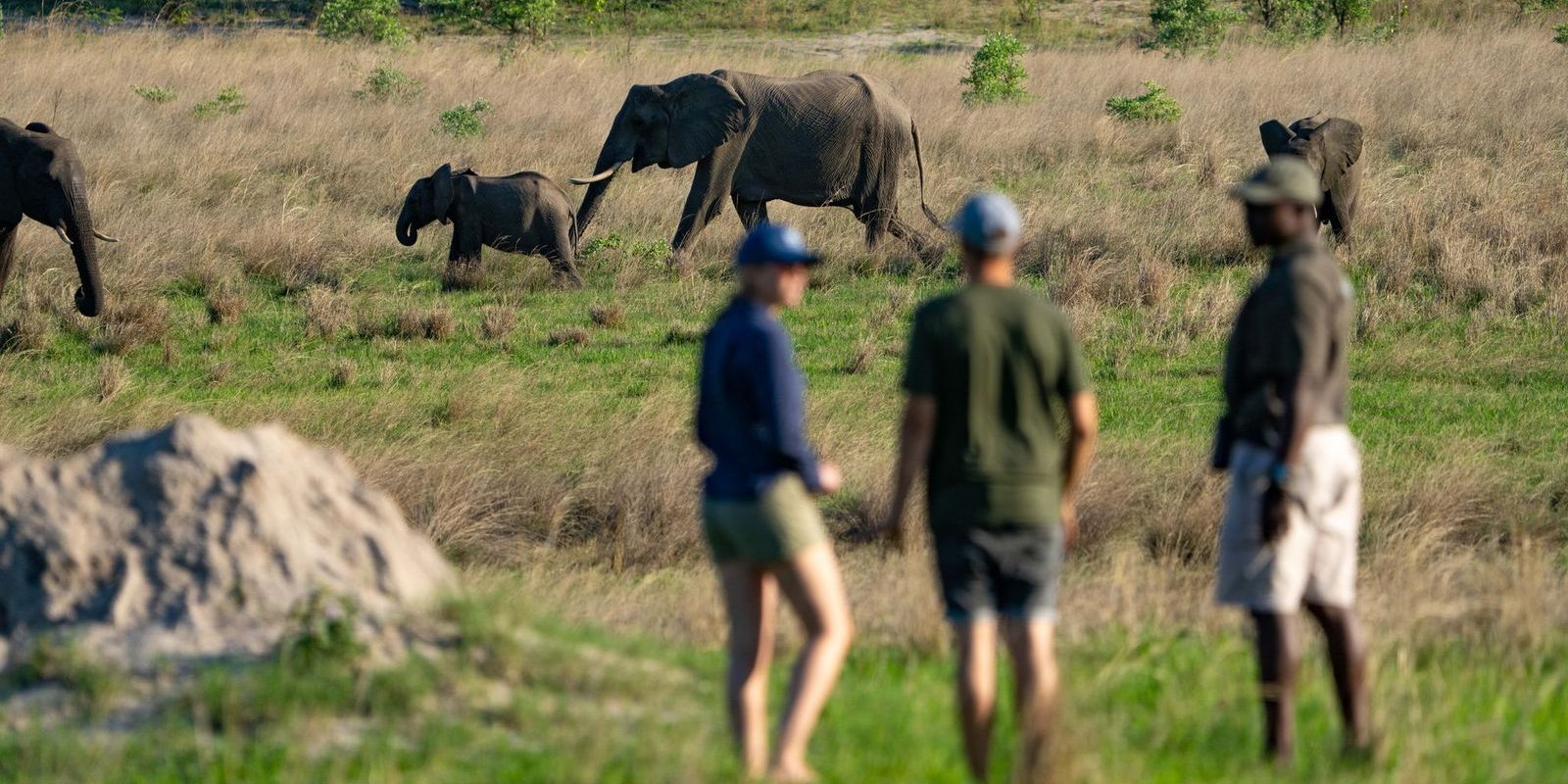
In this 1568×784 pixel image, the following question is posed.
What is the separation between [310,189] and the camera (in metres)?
18.8

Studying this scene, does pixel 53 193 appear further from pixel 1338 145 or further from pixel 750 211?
pixel 1338 145

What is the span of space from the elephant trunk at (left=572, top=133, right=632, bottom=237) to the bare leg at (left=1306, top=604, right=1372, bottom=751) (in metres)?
11.7

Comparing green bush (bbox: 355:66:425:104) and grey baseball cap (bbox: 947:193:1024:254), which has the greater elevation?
grey baseball cap (bbox: 947:193:1024:254)

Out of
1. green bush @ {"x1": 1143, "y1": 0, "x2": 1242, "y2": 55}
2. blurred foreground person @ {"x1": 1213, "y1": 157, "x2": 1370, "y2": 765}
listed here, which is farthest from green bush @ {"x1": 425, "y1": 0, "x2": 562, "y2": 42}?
blurred foreground person @ {"x1": 1213, "y1": 157, "x2": 1370, "y2": 765}

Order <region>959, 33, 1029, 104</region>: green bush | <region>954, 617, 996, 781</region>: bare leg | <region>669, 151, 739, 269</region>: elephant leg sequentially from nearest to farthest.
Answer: <region>954, 617, 996, 781</region>: bare leg < <region>669, 151, 739, 269</region>: elephant leg < <region>959, 33, 1029, 104</region>: green bush

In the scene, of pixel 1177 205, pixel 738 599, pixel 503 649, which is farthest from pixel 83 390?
pixel 1177 205

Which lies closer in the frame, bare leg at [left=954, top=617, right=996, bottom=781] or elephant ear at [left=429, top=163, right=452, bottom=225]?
bare leg at [left=954, top=617, right=996, bottom=781]

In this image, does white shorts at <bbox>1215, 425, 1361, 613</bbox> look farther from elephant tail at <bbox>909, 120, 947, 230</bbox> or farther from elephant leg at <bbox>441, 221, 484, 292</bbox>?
elephant tail at <bbox>909, 120, 947, 230</bbox>

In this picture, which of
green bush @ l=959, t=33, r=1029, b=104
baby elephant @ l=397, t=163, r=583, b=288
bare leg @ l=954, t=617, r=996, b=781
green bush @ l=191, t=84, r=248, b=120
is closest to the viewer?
bare leg @ l=954, t=617, r=996, b=781

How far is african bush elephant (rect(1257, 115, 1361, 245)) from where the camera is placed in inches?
615

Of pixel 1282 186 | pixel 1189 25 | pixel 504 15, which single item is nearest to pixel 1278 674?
pixel 1282 186

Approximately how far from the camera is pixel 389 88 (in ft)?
76.9

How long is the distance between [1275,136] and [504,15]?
18.7 metres

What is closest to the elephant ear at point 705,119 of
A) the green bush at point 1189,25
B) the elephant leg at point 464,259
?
the elephant leg at point 464,259
